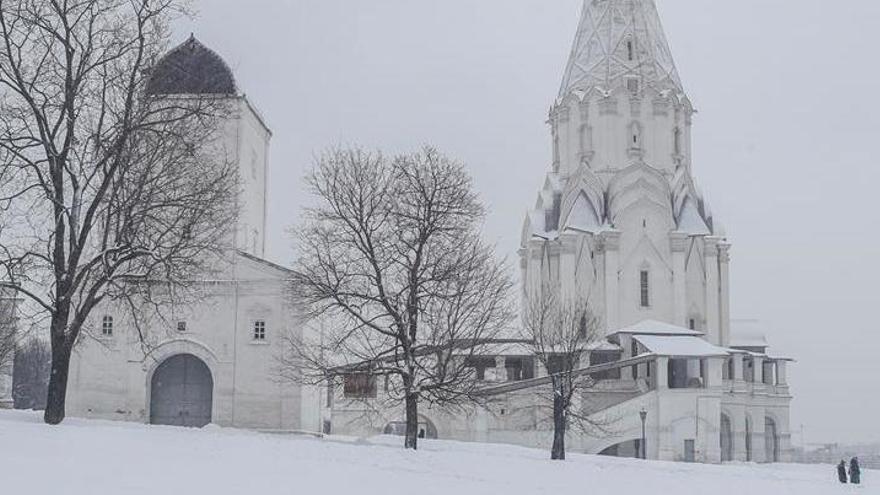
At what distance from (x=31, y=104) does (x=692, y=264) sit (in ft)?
145

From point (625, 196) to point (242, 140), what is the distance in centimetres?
2623

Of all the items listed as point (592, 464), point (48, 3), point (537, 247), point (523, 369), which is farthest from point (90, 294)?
point (537, 247)

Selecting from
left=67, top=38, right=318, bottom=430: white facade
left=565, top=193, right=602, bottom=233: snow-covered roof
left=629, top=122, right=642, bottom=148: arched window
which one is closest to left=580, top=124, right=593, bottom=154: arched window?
left=629, top=122, right=642, bottom=148: arched window

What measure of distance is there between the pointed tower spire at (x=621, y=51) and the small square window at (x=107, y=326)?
32986mm

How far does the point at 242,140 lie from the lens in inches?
1534

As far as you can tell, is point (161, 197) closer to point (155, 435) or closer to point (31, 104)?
point (31, 104)

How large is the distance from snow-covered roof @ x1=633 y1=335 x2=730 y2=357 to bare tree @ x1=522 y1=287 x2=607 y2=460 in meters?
2.66

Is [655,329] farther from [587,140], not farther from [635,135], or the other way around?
[587,140]

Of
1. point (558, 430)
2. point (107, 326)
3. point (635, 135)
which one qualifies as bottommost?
point (558, 430)

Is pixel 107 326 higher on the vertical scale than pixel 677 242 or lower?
lower

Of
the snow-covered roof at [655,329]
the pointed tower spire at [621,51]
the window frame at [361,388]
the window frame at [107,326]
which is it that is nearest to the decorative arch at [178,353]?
the window frame at [107,326]

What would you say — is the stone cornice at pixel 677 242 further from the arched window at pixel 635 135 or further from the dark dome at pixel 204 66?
the dark dome at pixel 204 66

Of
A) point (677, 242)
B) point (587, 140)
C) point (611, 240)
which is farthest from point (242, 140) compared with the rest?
point (677, 242)

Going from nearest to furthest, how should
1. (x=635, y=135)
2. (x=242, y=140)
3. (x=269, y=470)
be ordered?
(x=269, y=470)
(x=242, y=140)
(x=635, y=135)
